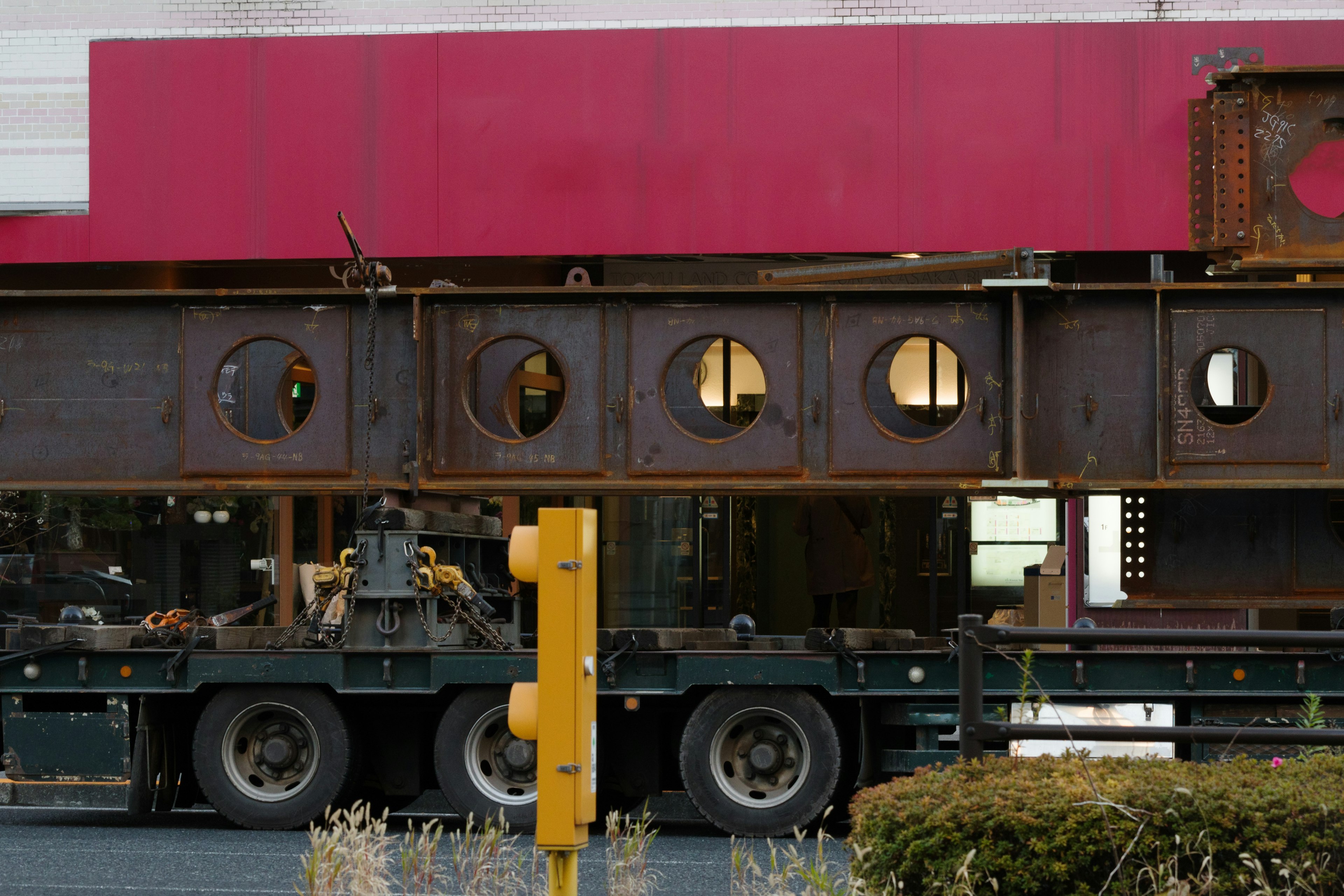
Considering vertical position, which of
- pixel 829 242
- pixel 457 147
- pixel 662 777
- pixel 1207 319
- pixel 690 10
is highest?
pixel 690 10

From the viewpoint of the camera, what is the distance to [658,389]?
38.2 feet

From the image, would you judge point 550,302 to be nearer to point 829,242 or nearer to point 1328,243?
point 1328,243

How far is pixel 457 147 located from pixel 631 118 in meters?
1.99

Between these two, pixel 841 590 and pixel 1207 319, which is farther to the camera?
pixel 841 590

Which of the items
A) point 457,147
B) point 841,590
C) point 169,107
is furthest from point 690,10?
point 841,590

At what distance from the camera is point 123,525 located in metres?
19.7

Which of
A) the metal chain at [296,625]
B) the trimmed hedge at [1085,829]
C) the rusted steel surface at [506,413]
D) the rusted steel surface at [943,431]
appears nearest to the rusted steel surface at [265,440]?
the rusted steel surface at [506,413]

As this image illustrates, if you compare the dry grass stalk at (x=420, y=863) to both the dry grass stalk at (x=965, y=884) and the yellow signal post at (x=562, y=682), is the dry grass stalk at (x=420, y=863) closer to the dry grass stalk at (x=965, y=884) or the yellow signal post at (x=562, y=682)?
the yellow signal post at (x=562, y=682)

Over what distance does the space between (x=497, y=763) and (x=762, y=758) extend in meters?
1.81

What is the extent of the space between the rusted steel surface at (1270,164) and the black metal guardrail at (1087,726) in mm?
5248

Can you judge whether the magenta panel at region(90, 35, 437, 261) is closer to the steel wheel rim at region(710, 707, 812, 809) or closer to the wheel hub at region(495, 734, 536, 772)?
the wheel hub at region(495, 734, 536, 772)

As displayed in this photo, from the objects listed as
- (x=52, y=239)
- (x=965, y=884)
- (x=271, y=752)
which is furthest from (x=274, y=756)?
(x=52, y=239)

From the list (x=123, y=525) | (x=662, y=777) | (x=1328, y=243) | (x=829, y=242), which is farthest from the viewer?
(x=123, y=525)

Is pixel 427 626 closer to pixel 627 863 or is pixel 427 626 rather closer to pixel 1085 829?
pixel 627 863
